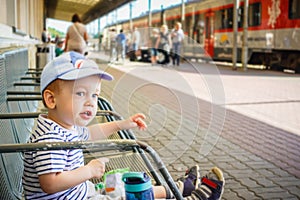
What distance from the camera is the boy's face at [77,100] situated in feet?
6.45

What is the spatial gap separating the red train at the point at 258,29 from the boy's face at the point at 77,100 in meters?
9.86

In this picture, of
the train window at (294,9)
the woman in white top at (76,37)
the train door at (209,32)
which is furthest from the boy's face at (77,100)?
the train door at (209,32)

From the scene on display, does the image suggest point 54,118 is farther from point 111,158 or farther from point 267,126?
point 267,126

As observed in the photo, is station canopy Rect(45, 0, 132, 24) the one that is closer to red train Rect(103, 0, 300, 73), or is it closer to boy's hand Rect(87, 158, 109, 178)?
red train Rect(103, 0, 300, 73)

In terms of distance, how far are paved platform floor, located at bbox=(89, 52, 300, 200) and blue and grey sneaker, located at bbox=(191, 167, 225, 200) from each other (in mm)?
492

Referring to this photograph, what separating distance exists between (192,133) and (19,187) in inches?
119

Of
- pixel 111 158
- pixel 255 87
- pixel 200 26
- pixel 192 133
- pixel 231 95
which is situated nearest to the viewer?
pixel 111 158

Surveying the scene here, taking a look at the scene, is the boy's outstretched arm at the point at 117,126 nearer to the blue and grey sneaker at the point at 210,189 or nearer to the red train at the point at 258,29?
the blue and grey sneaker at the point at 210,189

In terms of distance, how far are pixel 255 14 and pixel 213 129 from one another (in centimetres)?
1459

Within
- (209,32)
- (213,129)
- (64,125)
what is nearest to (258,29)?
(209,32)

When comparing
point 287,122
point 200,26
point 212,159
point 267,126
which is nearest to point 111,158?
point 212,159

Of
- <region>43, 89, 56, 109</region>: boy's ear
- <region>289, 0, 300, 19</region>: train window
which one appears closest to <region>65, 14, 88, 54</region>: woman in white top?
<region>43, 89, 56, 109</region>: boy's ear

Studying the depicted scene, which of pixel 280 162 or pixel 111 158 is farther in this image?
pixel 280 162

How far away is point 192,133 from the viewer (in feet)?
17.5
